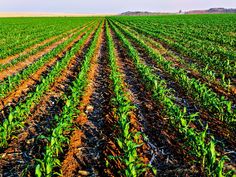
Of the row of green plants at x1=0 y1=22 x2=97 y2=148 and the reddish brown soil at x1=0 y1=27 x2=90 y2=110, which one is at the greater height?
the row of green plants at x1=0 y1=22 x2=97 y2=148

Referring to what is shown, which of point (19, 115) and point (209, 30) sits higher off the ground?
point (19, 115)

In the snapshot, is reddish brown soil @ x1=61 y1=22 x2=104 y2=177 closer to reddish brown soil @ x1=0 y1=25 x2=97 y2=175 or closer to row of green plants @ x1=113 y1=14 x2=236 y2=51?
reddish brown soil @ x1=0 y1=25 x2=97 y2=175

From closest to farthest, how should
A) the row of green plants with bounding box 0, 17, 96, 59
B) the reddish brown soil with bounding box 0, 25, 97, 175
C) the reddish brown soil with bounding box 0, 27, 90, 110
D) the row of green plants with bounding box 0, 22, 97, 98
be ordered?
the reddish brown soil with bounding box 0, 25, 97, 175, the reddish brown soil with bounding box 0, 27, 90, 110, the row of green plants with bounding box 0, 22, 97, 98, the row of green plants with bounding box 0, 17, 96, 59

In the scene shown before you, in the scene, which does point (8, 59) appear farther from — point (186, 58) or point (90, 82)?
point (186, 58)

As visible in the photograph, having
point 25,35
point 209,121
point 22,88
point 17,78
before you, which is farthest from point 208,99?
point 25,35

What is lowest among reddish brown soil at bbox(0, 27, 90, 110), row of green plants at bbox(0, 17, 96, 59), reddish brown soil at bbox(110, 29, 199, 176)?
reddish brown soil at bbox(110, 29, 199, 176)

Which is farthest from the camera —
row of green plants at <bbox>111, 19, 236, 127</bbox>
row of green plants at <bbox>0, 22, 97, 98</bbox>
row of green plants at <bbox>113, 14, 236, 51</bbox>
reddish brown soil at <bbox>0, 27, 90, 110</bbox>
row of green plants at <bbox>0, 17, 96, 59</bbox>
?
row of green plants at <bbox>113, 14, 236, 51</bbox>

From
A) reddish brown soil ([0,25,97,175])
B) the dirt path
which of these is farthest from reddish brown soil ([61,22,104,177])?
reddish brown soil ([0,25,97,175])

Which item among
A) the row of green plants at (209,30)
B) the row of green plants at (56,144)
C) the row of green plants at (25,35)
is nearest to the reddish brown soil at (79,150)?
the row of green plants at (56,144)

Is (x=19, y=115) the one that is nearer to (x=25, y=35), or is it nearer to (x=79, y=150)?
(x=79, y=150)

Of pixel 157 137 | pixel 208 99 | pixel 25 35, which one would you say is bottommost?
pixel 157 137

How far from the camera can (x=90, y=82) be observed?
9508 mm

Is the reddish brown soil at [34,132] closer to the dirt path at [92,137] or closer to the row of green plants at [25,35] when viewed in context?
the dirt path at [92,137]

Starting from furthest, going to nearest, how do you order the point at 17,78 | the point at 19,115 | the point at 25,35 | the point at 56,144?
the point at 25,35, the point at 17,78, the point at 19,115, the point at 56,144
